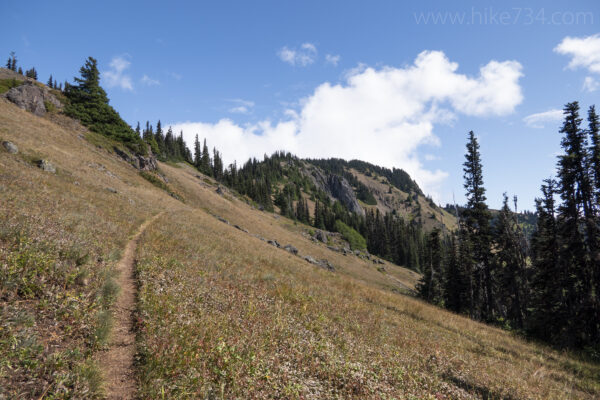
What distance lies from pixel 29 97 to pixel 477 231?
67241 mm

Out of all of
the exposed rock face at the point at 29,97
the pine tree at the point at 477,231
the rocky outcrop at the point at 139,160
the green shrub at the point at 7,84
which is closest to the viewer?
the pine tree at the point at 477,231

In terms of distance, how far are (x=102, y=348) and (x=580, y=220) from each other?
98.9 ft

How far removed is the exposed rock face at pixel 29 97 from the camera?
126ft

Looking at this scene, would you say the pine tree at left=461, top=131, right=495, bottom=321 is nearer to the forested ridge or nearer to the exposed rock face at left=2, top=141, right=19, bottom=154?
the forested ridge

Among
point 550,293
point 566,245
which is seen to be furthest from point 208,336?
point 550,293

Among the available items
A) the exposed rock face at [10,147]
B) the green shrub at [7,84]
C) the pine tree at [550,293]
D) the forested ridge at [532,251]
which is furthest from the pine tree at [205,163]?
the pine tree at [550,293]

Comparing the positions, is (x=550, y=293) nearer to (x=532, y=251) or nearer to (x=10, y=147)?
(x=532, y=251)

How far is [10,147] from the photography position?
21922mm

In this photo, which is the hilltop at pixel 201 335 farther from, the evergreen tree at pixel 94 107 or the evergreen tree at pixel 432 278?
the evergreen tree at pixel 94 107

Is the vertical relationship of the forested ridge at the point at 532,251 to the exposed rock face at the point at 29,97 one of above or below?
below

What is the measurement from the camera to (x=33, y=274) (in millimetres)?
5926

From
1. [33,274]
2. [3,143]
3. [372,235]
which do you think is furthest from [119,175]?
Answer: [372,235]

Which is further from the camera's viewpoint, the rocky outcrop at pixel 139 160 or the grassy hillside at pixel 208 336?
the rocky outcrop at pixel 139 160

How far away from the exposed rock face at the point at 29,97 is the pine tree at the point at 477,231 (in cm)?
6352
